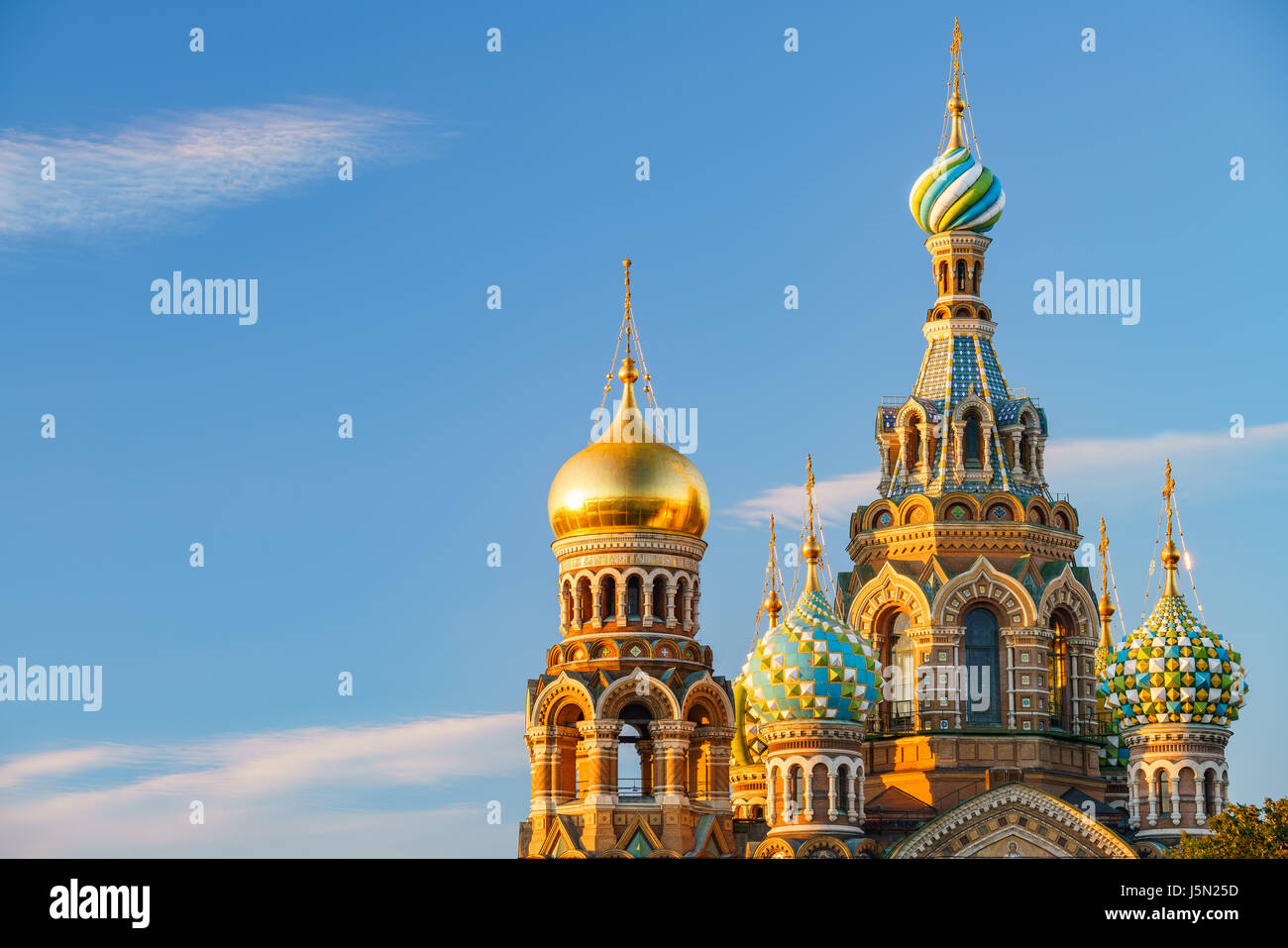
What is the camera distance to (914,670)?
5166 centimetres

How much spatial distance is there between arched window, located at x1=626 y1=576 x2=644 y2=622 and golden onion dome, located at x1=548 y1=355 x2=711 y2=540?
3.53 feet

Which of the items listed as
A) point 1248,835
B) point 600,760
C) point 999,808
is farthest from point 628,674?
point 1248,835

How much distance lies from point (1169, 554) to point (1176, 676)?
3.07 m

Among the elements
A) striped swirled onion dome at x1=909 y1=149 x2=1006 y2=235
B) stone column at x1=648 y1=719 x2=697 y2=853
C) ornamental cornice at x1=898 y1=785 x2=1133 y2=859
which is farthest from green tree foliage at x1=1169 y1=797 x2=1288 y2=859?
striped swirled onion dome at x1=909 y1=149 x2=1006 y2=235

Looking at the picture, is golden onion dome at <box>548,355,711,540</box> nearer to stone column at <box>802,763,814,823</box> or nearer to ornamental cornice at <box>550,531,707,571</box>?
ornamental cornice at <box>550,531,707,571</box>

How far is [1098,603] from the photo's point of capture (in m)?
57.7

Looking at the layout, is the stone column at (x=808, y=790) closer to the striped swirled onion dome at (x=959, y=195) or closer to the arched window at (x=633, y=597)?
the arched window at (x=633, y=597)

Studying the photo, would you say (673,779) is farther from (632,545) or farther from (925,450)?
(925,450)

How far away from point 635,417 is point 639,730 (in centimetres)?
632

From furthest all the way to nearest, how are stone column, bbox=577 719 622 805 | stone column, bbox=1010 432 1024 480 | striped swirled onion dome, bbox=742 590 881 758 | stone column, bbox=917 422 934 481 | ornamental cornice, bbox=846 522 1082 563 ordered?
stone column, bbox=1010 432 1024 480 → stone column, bbox=917 422 934 481 → ornamental cornice, bbox=846 522 1082 563 → stone column, bbox=577 719 622 805 → striped swirled onion dome, bbox=742 590 881 758

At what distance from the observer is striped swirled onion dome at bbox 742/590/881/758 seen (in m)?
48.6
